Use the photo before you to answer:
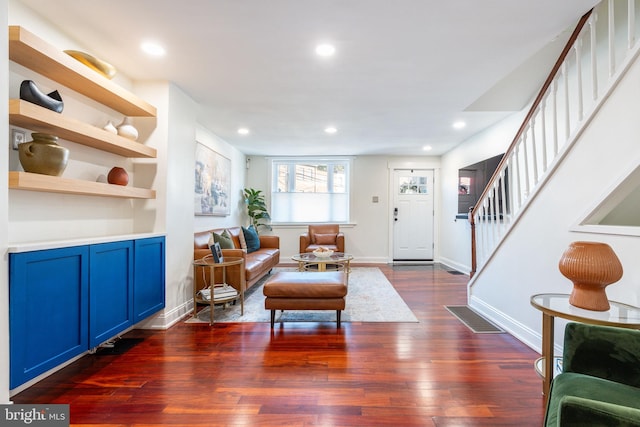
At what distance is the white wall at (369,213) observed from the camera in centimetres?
660

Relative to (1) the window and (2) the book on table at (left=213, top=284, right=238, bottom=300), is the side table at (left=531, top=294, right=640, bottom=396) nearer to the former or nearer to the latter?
(2) the book on table at (left=213, top=284, right=238, bottom=300)

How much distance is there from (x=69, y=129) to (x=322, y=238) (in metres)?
4.52

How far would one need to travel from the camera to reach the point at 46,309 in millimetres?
1758

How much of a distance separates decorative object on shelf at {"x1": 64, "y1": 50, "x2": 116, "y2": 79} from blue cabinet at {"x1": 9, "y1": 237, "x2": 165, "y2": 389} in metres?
1.31

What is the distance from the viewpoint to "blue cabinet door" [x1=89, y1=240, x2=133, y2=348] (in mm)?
2105

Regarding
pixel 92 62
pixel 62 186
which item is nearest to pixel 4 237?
pixel 62 186

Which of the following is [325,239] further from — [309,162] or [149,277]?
[149,277]

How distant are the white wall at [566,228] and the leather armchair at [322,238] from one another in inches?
121

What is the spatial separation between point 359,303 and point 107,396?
250 centimetres

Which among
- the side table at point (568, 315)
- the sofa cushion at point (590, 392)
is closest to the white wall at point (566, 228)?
the side table at point (568, 315)

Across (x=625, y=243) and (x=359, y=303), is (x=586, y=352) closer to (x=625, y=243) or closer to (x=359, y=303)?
(x=625, y=243)

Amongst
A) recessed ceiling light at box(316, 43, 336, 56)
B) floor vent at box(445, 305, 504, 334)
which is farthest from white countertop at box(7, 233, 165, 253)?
floor vent at box(445, 305, 504, 334)

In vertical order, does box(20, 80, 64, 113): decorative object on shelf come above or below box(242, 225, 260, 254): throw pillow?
above

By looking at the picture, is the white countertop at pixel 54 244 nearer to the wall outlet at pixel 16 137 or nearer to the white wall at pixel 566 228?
the wall outlet at pixel 16 137
